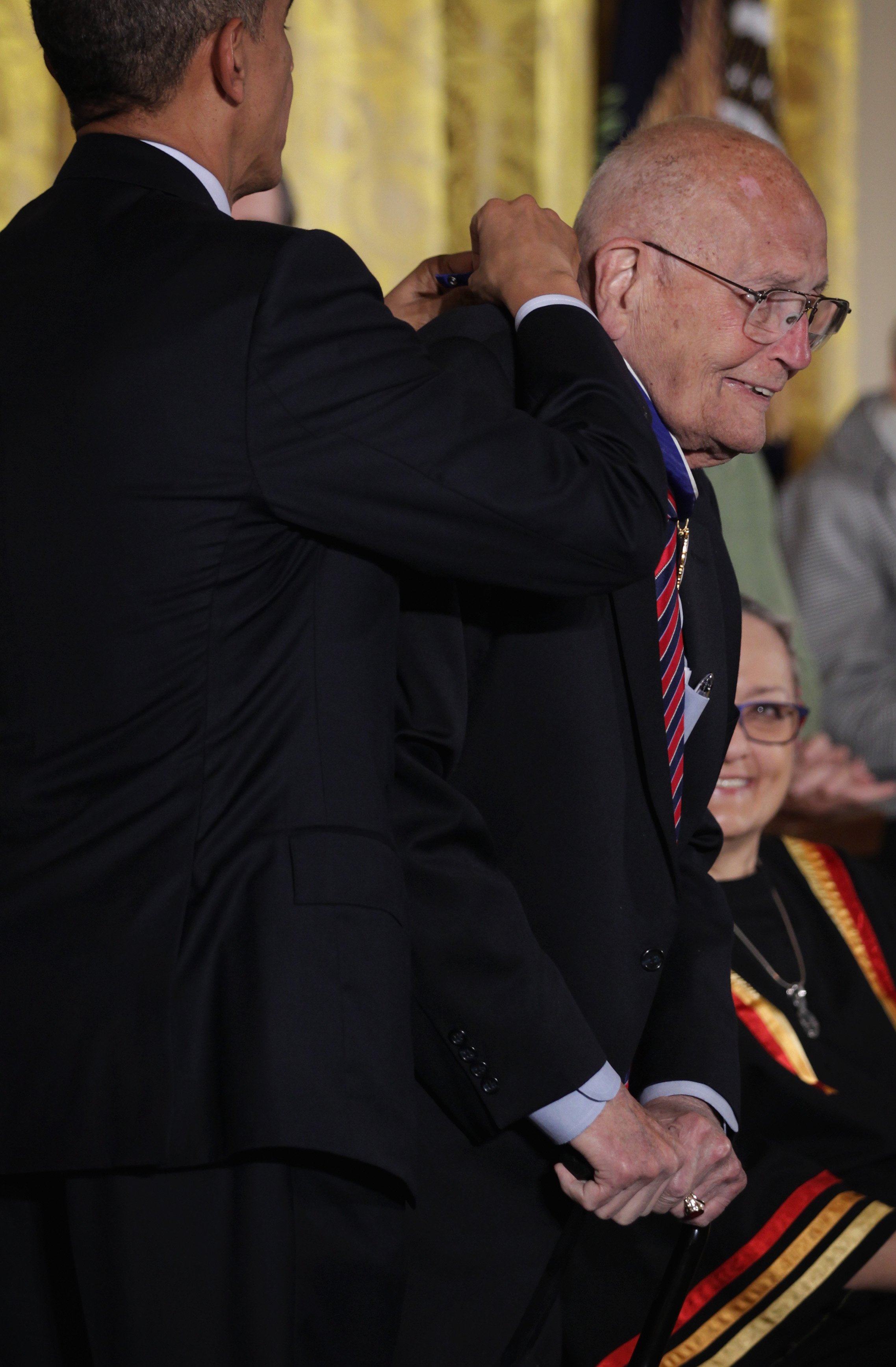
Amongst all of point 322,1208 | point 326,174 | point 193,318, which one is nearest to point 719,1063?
point 322,1208

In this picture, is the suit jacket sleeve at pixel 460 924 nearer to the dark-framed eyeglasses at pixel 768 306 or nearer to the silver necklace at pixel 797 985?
the dark-framed eyeglasses at pixel 768 306

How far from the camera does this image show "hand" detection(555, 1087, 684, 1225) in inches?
46.2

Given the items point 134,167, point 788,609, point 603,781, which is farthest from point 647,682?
point 788,609

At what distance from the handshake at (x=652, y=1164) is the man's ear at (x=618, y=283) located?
68 cm

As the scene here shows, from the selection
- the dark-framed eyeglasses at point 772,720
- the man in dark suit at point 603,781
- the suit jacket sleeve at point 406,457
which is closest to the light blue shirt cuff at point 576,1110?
the man in dark suit at point 603,781

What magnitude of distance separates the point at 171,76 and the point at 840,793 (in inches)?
89.1

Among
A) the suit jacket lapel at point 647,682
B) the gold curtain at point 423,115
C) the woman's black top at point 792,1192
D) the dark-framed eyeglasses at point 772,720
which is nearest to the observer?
the suit jacket lapel at point 647,682

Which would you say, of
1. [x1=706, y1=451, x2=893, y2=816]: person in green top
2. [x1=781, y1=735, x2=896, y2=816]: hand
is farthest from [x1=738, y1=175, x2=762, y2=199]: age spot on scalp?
[x1=781, y1=735, x2=896, y2=816]: hand

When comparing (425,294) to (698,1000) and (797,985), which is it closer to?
(698,1000)

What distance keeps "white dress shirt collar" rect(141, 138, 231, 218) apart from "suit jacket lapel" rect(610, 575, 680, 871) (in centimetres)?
44

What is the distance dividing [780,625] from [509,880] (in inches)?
57.4

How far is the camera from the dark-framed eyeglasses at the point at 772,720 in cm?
248

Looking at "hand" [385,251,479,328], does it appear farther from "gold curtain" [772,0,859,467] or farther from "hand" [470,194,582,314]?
"gold curtain" [772,0,859,467]

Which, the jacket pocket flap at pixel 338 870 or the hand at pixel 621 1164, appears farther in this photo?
the hand at pixel 621 1164
